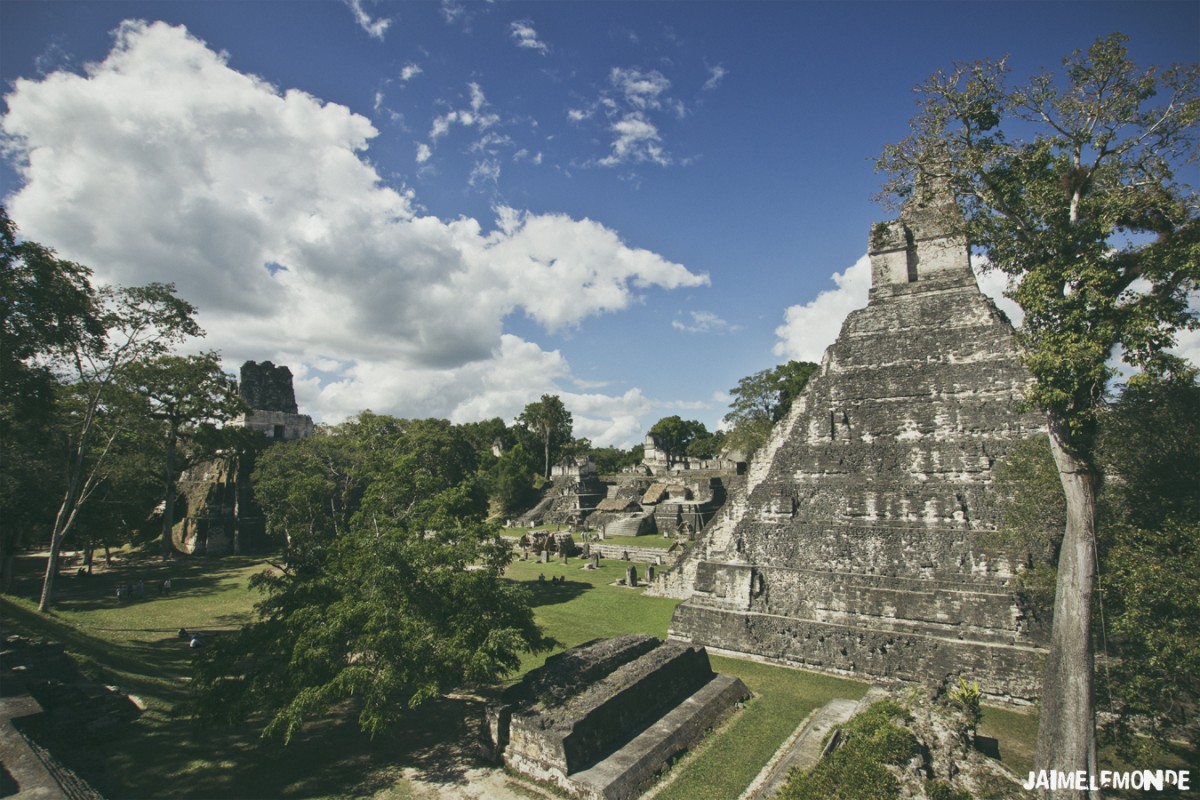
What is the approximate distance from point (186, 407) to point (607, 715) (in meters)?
35.1

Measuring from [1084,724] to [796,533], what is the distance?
7.43 metres

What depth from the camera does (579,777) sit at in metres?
7.72

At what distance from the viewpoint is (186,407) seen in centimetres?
3253

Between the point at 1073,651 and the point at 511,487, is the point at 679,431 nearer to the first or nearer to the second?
the point at 511,487

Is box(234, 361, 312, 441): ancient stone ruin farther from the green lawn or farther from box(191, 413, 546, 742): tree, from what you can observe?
box(191, 413, 546, 742): tree

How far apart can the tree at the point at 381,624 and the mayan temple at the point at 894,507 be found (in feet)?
22.2

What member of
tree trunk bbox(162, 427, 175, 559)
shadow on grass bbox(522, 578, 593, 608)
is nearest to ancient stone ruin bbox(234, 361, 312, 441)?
tree trunk bbox(162, 427, 175, 559)

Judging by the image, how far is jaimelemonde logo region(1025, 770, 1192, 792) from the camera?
21.2 ft

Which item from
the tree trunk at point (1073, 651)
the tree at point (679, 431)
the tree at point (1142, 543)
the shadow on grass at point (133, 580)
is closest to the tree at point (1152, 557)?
the tree at point (1142, 543)

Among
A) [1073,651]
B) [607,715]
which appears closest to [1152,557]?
[1073,651]

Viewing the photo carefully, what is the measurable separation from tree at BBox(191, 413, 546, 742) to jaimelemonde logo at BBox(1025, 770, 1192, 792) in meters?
7.17

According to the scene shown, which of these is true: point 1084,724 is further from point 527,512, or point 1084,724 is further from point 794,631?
point 527,512

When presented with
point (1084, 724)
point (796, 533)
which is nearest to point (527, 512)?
point (796, 533)

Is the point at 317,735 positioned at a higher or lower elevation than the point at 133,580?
higher
